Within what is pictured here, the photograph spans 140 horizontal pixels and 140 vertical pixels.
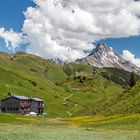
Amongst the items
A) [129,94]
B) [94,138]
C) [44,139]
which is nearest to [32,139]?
[44,139]

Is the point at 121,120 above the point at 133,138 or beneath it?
above

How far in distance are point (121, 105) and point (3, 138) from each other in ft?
281

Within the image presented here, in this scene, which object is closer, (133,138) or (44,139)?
(44,139)

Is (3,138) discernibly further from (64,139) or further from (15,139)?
(64,139)

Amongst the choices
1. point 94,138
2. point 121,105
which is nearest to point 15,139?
point 94,138

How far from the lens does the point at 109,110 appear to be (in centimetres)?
13588

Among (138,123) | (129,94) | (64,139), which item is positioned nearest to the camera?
(64,139)

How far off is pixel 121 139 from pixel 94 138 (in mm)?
4301

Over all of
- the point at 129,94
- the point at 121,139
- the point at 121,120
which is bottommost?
the point at 121,139

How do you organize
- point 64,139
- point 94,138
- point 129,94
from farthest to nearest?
point 129,94 → point 94,138 → point 64,139

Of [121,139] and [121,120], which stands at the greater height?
[121,120]

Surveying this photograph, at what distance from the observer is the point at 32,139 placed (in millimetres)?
56438

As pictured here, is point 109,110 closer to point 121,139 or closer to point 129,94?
point 129,94

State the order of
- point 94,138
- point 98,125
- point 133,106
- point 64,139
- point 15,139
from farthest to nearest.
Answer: point 133,106
point 98,125
point 94,138
point 64,139
point 15,139
